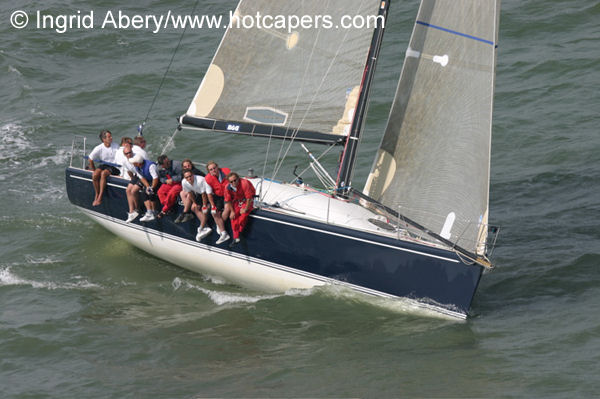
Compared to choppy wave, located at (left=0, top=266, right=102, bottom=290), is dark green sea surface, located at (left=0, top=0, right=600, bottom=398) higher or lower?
higher

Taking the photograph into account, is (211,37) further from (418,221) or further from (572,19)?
(418,221)

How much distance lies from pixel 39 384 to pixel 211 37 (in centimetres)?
1560

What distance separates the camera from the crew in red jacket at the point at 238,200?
11578 millimetres

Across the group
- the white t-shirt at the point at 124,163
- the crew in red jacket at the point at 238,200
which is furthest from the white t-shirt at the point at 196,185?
the white t-shirt at the point at 124,163

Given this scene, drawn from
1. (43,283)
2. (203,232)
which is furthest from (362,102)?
(43,283)

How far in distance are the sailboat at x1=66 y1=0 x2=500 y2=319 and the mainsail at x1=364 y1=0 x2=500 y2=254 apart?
0.01 metres

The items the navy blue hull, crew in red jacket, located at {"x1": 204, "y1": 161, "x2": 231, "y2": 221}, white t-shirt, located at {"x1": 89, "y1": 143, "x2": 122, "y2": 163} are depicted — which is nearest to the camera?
the navy blue hull

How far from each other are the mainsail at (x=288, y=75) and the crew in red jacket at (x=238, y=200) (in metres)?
1.15

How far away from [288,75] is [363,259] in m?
3.12

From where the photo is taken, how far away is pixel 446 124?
11336mm

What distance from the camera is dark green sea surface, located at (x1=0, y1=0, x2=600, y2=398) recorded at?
9.79 metres

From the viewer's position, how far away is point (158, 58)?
23453mm

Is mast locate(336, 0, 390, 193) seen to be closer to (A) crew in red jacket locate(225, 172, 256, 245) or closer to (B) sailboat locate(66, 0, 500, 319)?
(B) sailboat locate(66, 0, 500, 319)

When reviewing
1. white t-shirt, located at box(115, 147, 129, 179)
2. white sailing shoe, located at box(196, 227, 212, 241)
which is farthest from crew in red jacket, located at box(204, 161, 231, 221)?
white t-shirt, located at box(115, 147, 129, 179)
